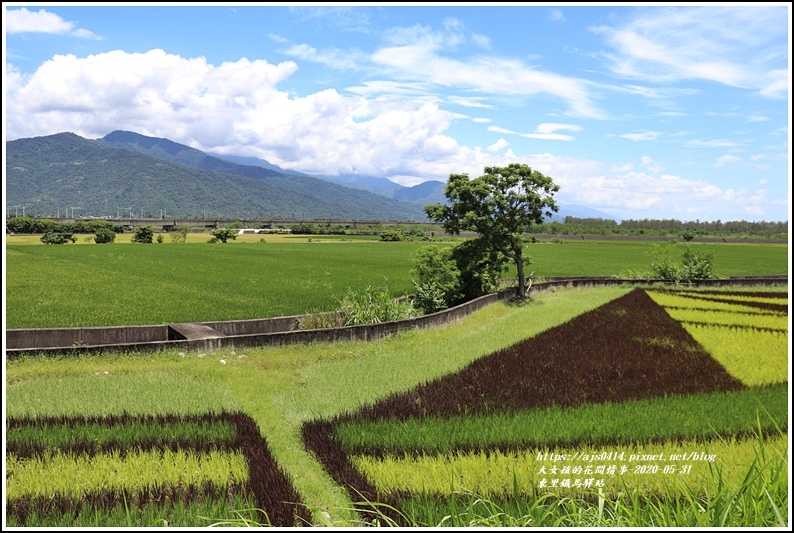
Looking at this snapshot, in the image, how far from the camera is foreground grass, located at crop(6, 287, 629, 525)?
7289 mm

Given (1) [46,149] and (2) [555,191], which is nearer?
(2) [555,191]

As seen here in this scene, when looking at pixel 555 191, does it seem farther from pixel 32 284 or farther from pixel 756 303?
pixel 32 284

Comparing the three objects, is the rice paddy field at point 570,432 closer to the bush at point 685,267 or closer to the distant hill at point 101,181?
the bush at point 685,267

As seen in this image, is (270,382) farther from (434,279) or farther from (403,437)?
(434,279)

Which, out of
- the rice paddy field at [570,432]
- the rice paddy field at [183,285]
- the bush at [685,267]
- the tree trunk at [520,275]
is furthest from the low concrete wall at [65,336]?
the bush at [685,267]

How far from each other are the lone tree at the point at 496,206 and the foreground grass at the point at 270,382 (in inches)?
371

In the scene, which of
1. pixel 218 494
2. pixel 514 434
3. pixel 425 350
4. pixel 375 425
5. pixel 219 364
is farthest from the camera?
pixel 425 350

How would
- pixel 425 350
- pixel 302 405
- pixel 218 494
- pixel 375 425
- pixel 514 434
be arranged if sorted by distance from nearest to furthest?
pixel 218 494 → pixel 514 434 → pixel 375 425 → pixel 302 405 → pixel 425 350

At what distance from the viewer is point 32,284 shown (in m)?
24.7

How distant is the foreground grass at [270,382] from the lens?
729 cm

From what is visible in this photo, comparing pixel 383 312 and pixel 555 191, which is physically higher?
pixel 555 191

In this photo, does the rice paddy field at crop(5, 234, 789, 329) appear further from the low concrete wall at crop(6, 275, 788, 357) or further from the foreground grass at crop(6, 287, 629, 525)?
the foreground grass at crop(6, 287, 629, 525)

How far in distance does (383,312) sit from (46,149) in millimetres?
85237

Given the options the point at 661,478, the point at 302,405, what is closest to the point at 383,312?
the point at 302,405
